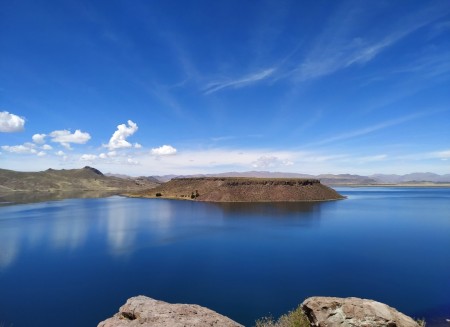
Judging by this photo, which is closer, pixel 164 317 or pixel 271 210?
pixel 164 317

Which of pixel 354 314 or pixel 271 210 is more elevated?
A: pixel 354 314

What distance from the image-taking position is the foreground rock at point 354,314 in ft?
32.8

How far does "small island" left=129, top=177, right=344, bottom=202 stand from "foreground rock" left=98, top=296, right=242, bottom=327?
11240 cm

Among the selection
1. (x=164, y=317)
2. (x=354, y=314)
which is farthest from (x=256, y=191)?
(x=164, y=317)

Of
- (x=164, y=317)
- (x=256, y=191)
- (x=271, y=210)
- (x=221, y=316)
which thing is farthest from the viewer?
(x=256, y=191)

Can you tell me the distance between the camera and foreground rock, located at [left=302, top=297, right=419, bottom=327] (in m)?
10.0

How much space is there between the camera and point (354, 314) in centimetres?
1033

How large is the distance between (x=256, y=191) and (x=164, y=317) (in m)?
120

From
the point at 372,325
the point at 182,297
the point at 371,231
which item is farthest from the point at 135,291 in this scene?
the point at 371,231

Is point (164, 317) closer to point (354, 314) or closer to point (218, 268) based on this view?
point (354, 314)

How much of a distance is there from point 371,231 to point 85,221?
188ft

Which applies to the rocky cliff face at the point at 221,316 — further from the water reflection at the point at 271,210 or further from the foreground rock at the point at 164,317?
the water reflection at the point at 271,210

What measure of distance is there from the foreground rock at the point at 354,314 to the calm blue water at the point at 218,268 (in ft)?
37.2

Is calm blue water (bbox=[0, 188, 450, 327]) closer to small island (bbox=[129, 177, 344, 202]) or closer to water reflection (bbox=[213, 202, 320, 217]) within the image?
water reflection (bbox=[213, 202, 320, 217])
